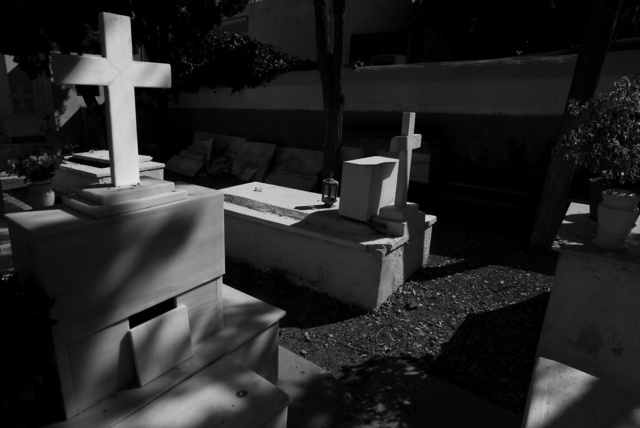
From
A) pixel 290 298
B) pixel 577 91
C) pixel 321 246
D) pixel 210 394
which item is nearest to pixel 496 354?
pixel 321 246

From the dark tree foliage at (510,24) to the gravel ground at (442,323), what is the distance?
982cm

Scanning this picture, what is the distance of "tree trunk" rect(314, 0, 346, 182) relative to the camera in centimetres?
682

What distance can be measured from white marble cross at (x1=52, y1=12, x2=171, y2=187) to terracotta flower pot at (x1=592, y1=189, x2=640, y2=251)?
3.22 meters

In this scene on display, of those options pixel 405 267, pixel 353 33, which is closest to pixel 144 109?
pixel 353 33

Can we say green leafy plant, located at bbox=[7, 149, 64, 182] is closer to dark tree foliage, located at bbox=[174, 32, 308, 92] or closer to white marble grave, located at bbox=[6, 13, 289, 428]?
white marble grave, located at bbox=[6, 13, 289, 428]

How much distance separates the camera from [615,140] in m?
A: 2.88

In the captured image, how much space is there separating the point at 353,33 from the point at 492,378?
1213cm

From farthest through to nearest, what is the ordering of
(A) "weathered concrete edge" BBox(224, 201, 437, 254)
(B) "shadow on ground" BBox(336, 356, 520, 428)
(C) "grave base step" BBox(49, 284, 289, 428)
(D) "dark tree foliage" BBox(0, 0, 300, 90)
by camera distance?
(D) "dark tree foliage" BBox(0, 0, 300, 90) < (A) "weathered concrete edge" BBox(224, 201, 437, 254) < (B) "shadow on ground" BBox(336, 356, 520, 428) < (C) "grave base step" BBox(49, 284, 289, 428)

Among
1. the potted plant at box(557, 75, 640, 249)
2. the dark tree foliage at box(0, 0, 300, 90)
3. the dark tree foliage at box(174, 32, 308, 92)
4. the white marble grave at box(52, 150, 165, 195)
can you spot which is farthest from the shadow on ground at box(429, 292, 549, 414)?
the dark tree foliage at box(0, 0, 300, 90)

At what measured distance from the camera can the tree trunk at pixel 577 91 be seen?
513 centimetres

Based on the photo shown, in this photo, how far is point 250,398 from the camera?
2.07m

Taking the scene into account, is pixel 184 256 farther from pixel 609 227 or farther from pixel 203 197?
pixel 609 227

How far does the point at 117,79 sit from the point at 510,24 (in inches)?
554

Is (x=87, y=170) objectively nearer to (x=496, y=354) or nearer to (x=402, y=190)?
(x=402, y=190)
